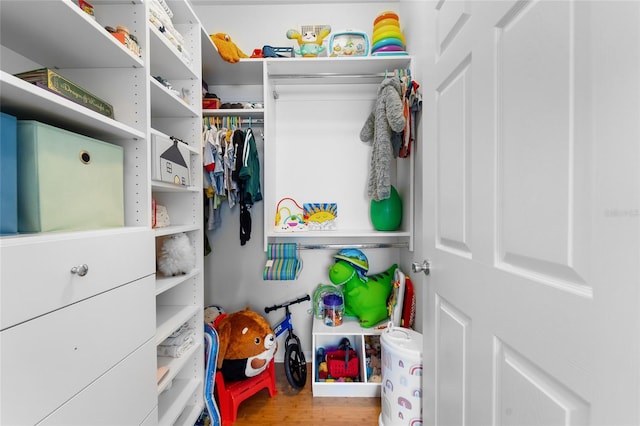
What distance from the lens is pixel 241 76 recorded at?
1.96 metres

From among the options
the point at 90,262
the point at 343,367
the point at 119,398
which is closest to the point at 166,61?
the point at 90,262

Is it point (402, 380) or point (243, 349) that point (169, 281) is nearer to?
point (243, 349)

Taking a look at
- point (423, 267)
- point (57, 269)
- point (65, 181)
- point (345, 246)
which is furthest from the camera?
point (345, 246)

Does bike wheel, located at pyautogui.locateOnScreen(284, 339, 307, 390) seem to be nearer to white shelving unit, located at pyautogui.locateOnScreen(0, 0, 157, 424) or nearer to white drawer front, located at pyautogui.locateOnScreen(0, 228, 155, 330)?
white shelving unit, located at pyautogui.locateOnScreen(0, 0, 157, 424)

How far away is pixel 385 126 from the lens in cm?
165

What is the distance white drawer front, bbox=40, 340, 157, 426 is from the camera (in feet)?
2.31

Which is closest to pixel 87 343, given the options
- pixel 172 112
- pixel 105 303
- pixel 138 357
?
pixel 105 303

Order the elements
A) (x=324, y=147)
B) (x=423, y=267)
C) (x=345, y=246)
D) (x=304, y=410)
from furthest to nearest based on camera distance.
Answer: (x=324, y=147) < (x=345, y=246) < (x=304, y=410) < (x=423, y=267)

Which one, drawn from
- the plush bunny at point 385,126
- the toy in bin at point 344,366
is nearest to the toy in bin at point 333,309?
the toy in bin at point 344,366

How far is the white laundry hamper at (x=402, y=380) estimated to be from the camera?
1.25 meters

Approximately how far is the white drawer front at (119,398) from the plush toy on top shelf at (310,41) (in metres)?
1.92

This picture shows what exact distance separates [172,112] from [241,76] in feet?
2.51

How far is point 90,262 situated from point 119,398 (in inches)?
19.1

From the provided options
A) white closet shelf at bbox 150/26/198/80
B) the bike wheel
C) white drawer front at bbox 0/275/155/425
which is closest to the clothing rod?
the bike wheel
